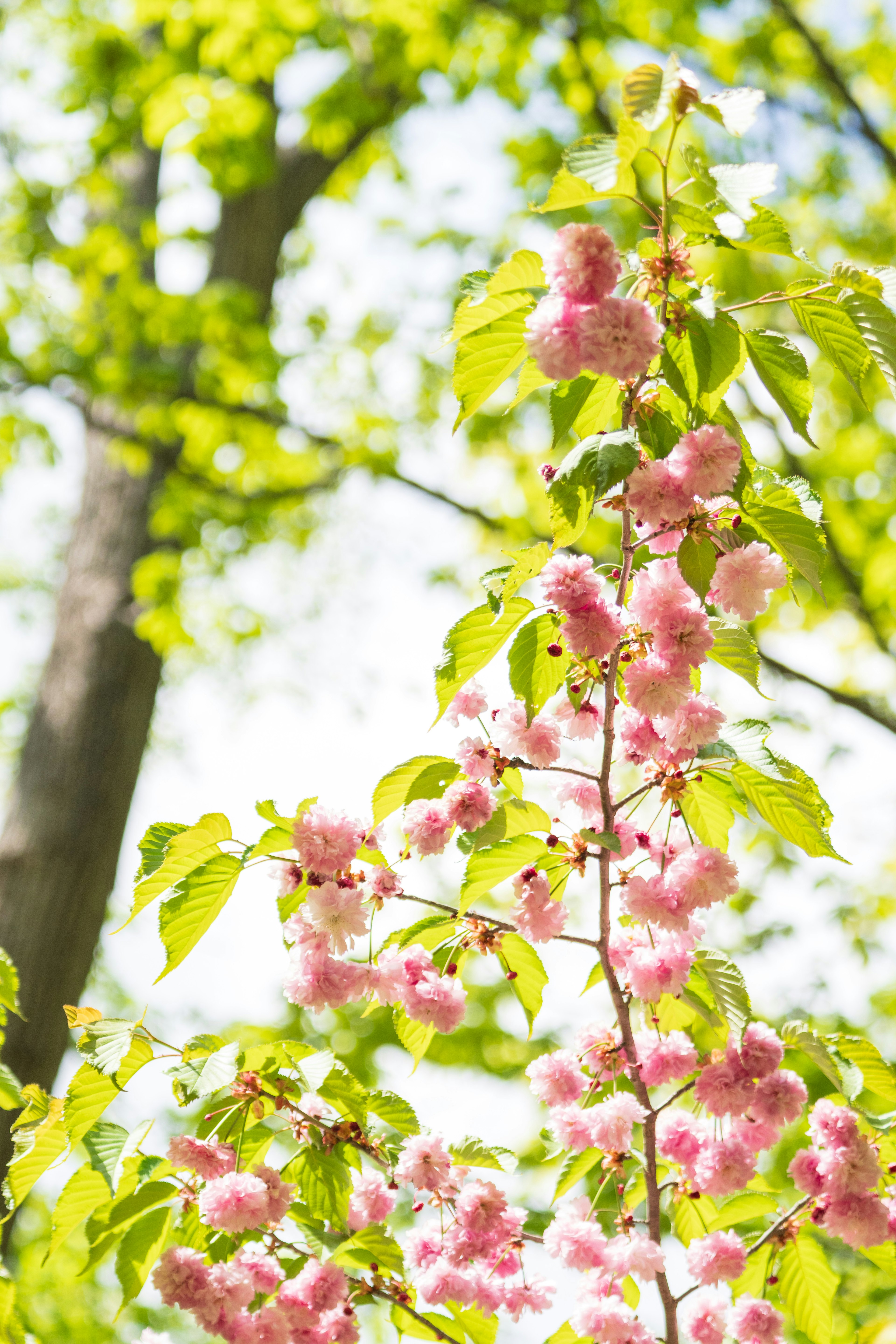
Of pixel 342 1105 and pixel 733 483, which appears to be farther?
pixel 342 1105

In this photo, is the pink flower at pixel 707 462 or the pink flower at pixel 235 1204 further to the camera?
the pink flower at pixel 235 1204

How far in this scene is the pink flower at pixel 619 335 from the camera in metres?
1.01

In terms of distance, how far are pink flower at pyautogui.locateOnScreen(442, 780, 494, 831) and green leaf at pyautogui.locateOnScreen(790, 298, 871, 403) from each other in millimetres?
669

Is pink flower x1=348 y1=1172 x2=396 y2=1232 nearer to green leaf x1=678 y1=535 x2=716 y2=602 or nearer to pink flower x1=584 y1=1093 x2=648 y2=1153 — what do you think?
pink flower x1=584 y1=1093 x2=648 y2=1153

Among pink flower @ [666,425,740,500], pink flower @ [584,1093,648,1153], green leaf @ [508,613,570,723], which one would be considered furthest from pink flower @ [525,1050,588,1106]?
pink flower @ [666,425,740,500]

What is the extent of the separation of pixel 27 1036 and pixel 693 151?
11.4ft

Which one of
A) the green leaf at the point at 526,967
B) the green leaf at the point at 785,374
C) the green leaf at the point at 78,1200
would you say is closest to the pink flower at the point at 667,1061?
the green leaf at the point at 526,967

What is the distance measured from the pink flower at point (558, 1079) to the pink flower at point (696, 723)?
21.4 inches

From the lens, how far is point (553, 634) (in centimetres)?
124

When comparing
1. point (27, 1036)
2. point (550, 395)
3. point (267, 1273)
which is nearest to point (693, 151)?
point (550, 395)

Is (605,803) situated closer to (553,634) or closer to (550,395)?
(553,634)

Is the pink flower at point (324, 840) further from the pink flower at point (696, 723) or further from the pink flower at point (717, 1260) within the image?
the pink flower at point (717, 1260)

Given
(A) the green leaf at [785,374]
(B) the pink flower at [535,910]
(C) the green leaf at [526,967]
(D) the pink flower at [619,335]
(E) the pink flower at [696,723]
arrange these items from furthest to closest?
(C) the green leaf at [526,967], (B) the pink flower at [535,910], (E) the pink flower at [696,723], (A) the green leaf at [785,374], (D) the pink flower at [619,335]

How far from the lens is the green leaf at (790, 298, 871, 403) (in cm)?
111
